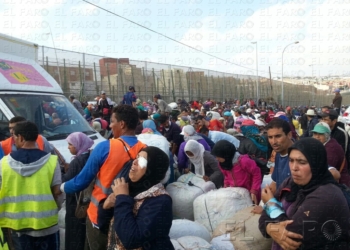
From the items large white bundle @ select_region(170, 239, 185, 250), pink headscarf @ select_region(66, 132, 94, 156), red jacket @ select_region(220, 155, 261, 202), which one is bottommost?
large white bundle @ select_region(170, 239, 185, 250)

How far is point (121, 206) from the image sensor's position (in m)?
2.48

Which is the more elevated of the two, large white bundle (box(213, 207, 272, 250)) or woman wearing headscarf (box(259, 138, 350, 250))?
woman wearing headscarf (box(259, 138, 350, 250))

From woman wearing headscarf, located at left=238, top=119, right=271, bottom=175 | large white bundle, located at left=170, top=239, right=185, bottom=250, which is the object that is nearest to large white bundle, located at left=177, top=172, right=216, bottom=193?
woman wearing headscarf, located at left=238, top=119, right=271, bottom=175

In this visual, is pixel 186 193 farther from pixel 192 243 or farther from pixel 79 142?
pixel 79 142

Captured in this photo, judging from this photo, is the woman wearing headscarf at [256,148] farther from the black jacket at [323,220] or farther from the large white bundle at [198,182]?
the black jacket at [323,220]

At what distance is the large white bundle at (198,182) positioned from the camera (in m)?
5.50

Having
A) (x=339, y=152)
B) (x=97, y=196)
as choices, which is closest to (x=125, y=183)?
(x=97, y=196)

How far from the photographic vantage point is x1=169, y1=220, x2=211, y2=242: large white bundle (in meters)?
4.14

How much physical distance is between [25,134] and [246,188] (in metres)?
2.66

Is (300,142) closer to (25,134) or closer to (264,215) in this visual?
(264,215)

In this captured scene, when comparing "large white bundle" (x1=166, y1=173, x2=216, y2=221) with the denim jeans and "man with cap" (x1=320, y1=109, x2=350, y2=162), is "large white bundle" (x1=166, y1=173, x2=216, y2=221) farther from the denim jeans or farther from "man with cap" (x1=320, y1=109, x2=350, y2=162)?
"man with cap" (x1=320, y1=109, x2=350, y2=162)

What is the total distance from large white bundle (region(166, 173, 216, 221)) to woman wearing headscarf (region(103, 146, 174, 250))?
2655 mm

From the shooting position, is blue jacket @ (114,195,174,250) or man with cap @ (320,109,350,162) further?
man with cap @ (320,109,350,162)

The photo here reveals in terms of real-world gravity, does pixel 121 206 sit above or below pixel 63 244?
above
